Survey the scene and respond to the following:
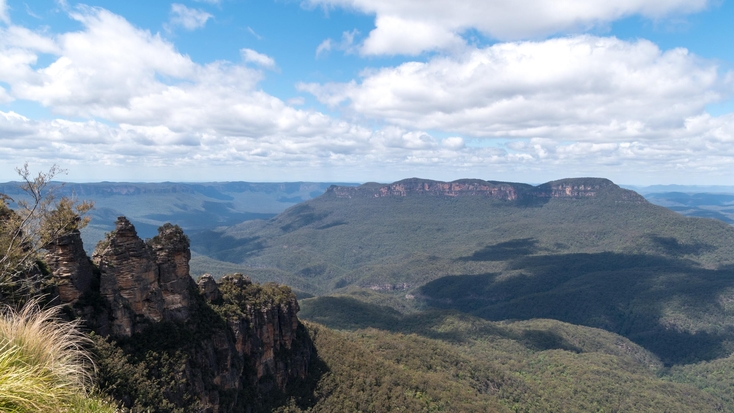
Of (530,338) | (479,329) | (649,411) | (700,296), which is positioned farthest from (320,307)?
(700,296)

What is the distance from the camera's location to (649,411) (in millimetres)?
72125

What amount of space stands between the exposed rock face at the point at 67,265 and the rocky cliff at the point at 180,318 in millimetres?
57

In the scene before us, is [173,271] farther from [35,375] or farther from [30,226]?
[35,375]

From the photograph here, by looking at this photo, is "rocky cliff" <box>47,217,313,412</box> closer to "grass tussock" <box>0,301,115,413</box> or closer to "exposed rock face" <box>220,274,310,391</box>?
"exposed rock face" <box>220,274,310,391</box>

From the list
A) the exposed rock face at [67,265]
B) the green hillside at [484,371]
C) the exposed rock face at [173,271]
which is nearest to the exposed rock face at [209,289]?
the exposed rock face at [173,271]

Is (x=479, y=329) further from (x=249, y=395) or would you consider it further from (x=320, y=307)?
(x=249, y=395)

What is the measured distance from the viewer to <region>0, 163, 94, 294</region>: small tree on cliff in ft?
65.6

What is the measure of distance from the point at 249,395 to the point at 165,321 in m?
11.4

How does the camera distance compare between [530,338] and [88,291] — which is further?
[530,338]

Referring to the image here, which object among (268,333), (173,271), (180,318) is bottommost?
(268,333)

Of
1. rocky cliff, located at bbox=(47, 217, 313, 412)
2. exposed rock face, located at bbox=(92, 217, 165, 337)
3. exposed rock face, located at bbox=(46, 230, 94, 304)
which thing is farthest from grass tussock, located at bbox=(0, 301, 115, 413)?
exposed rock face, located at bbox=(92, 217, 165, 337)

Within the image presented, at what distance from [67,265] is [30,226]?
14.0ft

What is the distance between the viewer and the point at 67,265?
25.7m

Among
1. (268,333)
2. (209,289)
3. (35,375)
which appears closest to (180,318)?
(209,289)
